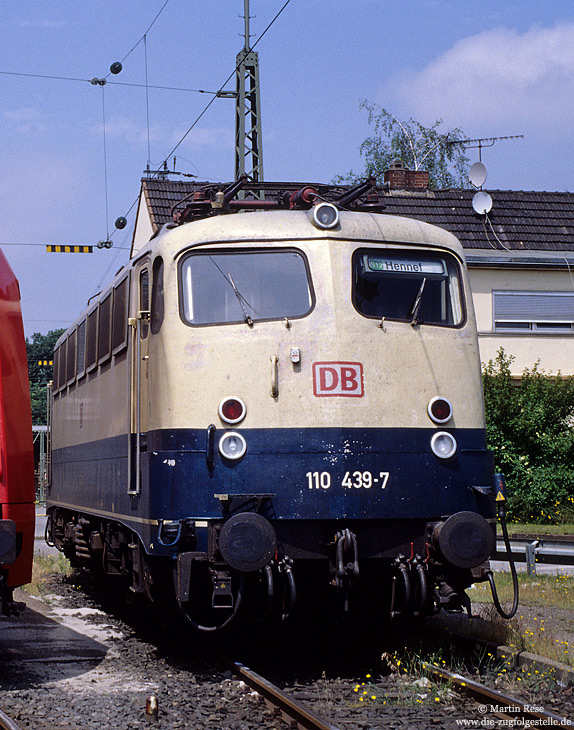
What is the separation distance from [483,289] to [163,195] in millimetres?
9322

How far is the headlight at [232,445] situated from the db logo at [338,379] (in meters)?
0.67

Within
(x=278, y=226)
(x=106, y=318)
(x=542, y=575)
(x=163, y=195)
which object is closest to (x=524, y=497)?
(x=542, y=575)

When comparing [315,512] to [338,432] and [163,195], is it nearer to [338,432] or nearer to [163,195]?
[338,432]

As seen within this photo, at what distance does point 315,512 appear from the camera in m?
7.98

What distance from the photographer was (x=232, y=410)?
26.6 feet

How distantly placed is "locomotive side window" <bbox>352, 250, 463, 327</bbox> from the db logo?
1.72 ft

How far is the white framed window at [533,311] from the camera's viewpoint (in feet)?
85.8

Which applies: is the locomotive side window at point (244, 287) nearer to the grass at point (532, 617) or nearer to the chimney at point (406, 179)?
the grass at point (532, 617)

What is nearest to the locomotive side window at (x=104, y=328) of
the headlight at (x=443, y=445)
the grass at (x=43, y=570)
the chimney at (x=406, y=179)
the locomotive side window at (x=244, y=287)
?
the locomotive side window at (x=244, y=287)

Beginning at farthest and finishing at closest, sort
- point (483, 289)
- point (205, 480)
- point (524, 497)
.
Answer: point (483, 289) < point (524, 497) < point (205, 480)

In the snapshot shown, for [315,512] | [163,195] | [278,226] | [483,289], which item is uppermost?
[163,195]

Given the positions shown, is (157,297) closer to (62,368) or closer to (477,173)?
(62,368)

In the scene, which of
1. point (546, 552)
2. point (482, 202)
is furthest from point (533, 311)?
point (546, 552)

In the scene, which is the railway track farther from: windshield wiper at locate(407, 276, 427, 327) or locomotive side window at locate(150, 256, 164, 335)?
locomotive side window at locate(150, 256, 164, 335)
